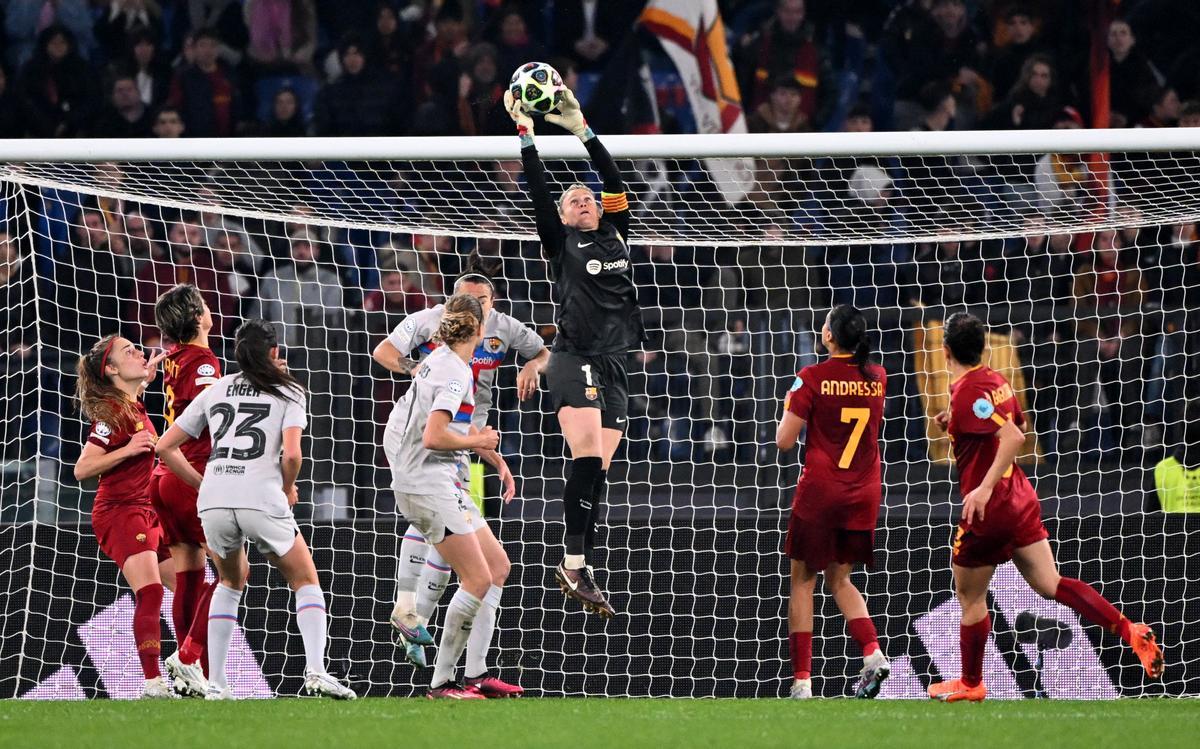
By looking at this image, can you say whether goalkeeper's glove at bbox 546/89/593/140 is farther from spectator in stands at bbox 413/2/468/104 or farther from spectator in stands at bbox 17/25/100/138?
spectator in stands at bbox 17/25/100/138

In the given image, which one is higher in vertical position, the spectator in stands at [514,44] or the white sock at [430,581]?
the spectator in stands at [514,44]

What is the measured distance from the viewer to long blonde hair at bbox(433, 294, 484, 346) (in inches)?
240

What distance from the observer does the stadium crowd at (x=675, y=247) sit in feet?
28.5

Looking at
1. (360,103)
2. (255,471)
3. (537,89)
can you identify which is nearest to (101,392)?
(255,471)

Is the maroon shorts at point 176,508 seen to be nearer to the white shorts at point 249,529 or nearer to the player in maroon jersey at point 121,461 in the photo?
the player in maroon jersey at point 121,461

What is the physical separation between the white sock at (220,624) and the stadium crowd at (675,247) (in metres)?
1.94

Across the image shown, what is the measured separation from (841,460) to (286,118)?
622 cm

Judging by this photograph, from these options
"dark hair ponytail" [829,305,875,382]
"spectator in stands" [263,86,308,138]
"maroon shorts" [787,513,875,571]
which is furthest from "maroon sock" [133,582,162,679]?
"spectator in stands" [263,86,308,138]

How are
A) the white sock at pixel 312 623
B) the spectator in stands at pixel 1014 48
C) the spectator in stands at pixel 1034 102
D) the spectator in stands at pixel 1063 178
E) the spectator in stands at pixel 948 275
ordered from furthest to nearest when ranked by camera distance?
1. the spectator in stands at pixel 1014 48
2. the spectator in stands at pixel 1034 102
3. the spectator in stands at pixel 948 275
4. the spectator in stands at pixel 1063 178
5. the white sock at pixel 312 623

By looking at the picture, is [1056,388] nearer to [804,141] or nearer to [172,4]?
[804,141]

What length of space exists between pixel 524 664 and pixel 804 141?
305 cm

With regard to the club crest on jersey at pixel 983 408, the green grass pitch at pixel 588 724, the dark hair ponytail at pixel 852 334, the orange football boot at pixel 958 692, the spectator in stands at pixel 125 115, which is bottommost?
the orange football boot at pixel 958 692

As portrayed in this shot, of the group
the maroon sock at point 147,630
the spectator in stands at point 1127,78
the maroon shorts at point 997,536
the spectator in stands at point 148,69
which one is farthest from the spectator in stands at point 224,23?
the maroon shorts at point 997,536

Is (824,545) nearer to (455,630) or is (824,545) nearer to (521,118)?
(455,630)
